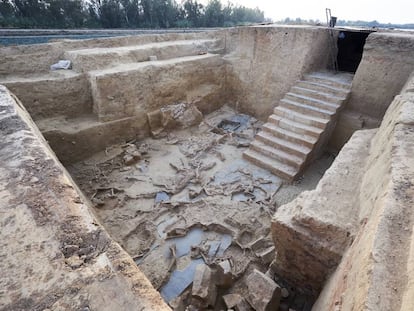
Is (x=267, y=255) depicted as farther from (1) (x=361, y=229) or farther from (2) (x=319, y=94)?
(2) (x=319, y=94)

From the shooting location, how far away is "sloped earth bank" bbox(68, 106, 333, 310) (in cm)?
326

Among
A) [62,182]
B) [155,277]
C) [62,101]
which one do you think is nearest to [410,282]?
[62,182]

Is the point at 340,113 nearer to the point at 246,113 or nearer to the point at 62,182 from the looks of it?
the point at 246,113

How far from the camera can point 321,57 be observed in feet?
21.1

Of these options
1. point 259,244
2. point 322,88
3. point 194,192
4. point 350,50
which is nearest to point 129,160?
point 194,192

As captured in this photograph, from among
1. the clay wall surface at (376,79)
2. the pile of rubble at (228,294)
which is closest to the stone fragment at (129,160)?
the pile of rubble at (228,294)

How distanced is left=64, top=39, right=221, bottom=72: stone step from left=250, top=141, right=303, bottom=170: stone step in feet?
12.1

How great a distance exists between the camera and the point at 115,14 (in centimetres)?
1909

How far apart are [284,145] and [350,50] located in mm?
4861

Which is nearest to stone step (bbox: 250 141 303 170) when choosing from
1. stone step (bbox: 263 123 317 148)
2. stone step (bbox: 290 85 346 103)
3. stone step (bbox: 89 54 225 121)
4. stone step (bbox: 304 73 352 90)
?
stone step (bbox: 263 123 317 148)

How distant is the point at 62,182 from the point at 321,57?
6.65m

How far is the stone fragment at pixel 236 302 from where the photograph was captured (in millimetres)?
2627

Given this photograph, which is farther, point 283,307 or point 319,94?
point 319,94

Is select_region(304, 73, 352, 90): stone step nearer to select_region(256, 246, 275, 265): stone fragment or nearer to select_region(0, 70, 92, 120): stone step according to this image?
select_region(256, 246, 275, 265): stone fragment
